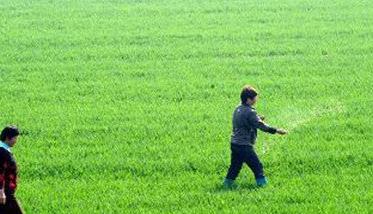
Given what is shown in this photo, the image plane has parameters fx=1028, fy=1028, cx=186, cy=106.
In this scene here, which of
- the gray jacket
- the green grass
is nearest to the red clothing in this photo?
the green grass

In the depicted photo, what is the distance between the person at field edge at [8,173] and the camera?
474 inches

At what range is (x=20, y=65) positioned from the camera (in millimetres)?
25891

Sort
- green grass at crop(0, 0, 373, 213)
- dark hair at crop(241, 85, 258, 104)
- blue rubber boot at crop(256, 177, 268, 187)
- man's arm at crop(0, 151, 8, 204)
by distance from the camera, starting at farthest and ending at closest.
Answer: blue rubber boot at crop(256, 177, 268, 187), green grass at crop(0, 0, 373, 213), dark hair at crop(241, 85, 258, 104), man's arm at crop(0, 151, 8, 204)

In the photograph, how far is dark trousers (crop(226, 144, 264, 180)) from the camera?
584 inches

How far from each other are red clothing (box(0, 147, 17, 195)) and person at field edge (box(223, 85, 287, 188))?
386cm

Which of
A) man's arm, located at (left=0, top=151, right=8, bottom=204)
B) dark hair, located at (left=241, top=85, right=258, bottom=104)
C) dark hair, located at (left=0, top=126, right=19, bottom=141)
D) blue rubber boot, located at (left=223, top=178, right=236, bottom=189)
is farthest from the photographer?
blue rubber boot, located at (left=223, top=178, right=236, bottom=189)

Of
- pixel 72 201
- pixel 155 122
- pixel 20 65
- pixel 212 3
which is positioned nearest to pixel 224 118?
pixel 155 122

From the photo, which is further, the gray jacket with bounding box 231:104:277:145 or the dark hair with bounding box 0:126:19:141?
the gray jacket with bounding box 231:104:277:145

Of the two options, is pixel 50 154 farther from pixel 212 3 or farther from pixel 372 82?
pixel 212 3

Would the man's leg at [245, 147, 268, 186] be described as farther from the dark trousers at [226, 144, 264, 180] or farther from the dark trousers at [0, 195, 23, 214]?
the dark trousers at [0, 195, 23, 214]

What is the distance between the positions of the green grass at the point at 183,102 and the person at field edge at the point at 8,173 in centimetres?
184

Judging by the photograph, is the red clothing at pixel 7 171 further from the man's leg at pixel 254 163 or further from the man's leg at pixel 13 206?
the man's leg at pixel 254 163

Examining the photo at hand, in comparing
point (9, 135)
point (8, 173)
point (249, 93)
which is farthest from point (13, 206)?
point (249, 93)

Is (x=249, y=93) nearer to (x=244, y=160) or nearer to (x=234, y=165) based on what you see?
(x=244, y=160)
